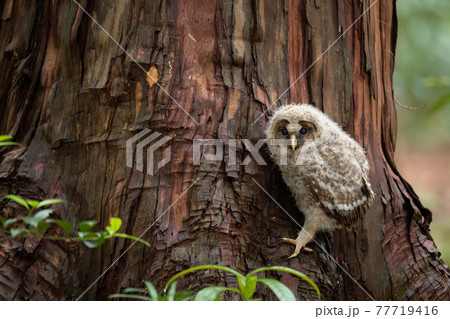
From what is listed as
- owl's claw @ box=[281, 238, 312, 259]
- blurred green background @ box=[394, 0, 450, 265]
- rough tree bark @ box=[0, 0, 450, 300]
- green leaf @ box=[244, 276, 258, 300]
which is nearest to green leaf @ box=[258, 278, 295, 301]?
green leaf @ box=[244, 276, 258, 300]

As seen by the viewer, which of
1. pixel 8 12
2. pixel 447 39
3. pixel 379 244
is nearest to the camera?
pixel 379 244

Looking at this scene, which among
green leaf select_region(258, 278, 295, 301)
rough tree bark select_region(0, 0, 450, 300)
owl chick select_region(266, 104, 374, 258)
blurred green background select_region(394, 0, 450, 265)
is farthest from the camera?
blurred green background select_region(394, 0, 450, 265)

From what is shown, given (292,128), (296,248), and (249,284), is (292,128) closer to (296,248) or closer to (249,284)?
(296,248)

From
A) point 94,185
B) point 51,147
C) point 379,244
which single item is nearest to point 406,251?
point 379,244

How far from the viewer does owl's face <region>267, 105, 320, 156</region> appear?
→ 135 inches

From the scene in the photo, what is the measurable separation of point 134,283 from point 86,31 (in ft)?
5.39

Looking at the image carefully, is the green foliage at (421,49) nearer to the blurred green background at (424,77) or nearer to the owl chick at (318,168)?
the blurred green background at (424,77)

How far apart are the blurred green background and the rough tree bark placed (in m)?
2.29

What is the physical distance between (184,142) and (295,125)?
0.73 m

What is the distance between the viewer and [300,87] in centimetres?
362

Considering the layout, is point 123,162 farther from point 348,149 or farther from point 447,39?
point 447,39

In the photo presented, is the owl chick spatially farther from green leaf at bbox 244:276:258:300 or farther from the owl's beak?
green leaf at bbox 244:276:258:300

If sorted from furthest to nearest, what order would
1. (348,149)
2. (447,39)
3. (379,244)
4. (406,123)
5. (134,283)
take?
1. (406,123)
2. (447,39)
3. (379,244)
4. (348,149)
5. (134,283)

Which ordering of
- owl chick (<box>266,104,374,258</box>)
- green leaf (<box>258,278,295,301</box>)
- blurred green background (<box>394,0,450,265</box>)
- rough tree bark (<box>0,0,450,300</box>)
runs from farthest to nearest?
blurred green background (<box>394,0,450,265</box>)
owl chick (<box>266,104,374,258</box>)
rough tree bark (<box>0,0,450,300</box>)
green leaf (<box>258,278,295,301</box>)
